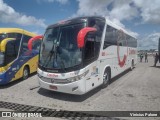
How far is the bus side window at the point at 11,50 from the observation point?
10130mm

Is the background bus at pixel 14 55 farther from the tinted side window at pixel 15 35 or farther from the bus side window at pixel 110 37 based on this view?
the bus side window at pixel 110 37

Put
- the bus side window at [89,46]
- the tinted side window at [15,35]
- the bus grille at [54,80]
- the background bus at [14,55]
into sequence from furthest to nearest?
the tinted side window at [15,35]
the background bus at [14,55]
the bus side window at [89,46]
the bus grille at [54,80]

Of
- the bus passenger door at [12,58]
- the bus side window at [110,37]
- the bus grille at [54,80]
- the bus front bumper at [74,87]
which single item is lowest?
the bus front bumper at [74,87]

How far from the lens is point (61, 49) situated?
7.79 meters

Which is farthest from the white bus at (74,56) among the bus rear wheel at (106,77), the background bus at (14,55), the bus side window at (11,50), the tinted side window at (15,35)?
the tinted side window at (15,35)

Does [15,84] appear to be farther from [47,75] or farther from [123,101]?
[123,101]

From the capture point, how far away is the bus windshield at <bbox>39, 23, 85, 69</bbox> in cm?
745

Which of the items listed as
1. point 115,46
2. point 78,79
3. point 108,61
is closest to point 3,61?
point 78,79

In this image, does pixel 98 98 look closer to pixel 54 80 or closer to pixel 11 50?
pixel 54 80

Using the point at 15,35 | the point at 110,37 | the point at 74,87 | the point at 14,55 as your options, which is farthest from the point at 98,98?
the point at 15,35

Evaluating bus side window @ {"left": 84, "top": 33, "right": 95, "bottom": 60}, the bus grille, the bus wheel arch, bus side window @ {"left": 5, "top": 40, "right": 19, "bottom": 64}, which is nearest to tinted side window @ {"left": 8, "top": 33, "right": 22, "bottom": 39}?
bus side window @ {"left": 5, "top": 40, "right": 19, "bottom": 64}

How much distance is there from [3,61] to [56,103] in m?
4.30

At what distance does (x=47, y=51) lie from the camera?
27.1 ft

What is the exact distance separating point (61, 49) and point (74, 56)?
2.44 feet
